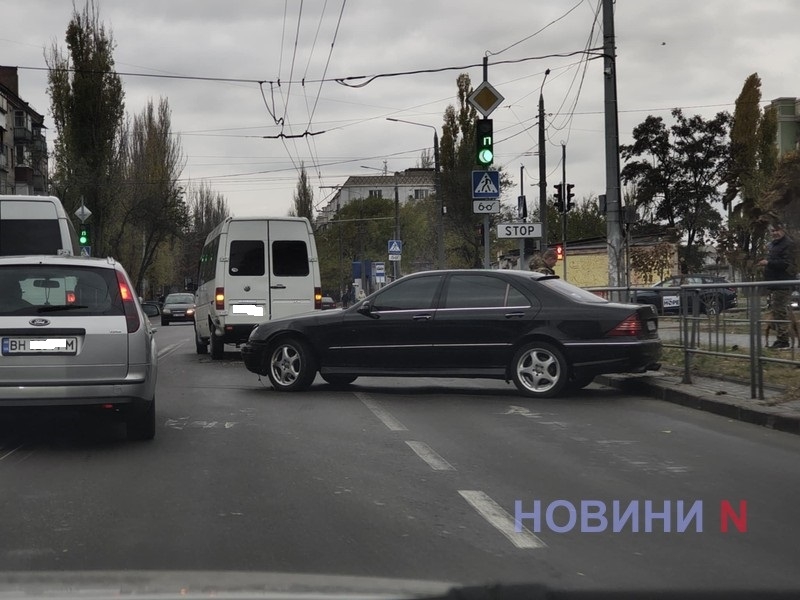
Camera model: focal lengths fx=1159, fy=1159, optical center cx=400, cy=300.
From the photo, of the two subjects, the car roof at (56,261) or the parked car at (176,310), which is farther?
the parked car at (176,310)

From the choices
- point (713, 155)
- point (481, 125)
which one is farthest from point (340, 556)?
point (713, 155)

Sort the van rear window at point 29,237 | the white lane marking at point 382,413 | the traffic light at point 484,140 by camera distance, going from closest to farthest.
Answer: the white lane marking at point 382,413 < the van rear window at point 29,237 < the traffic light at point 484,140

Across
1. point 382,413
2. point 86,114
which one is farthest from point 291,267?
point 86,114

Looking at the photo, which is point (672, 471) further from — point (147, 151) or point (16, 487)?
point (147, 151)

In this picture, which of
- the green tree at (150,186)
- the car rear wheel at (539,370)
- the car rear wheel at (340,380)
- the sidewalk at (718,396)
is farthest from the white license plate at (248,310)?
the green tree at (150,186)

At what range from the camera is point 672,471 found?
7.94 metres

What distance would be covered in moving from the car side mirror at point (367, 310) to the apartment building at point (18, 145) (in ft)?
199

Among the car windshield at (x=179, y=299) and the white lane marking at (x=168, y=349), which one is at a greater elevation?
the car windshield at (x=179, y=299)

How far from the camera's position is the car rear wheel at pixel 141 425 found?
9.27m

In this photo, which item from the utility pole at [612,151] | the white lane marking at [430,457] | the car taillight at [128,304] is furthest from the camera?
the utility pole at [612,151]

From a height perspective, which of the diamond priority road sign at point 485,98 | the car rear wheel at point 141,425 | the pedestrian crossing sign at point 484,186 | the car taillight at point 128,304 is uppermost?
the diamond priority road sign at point 485,98

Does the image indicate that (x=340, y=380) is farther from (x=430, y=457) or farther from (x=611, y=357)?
(x=430, y=457)

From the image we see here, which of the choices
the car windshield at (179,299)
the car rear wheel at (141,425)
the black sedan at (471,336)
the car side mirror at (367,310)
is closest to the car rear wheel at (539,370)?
the black sedan at (471,336)

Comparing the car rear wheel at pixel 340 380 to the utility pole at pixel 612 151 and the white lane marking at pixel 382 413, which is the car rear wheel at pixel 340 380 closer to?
the white lane marking at pixel 382 413
